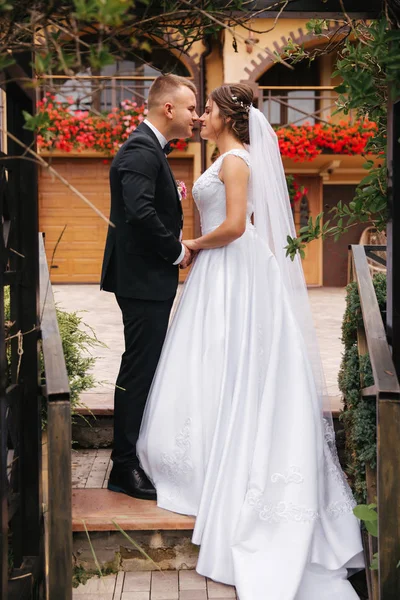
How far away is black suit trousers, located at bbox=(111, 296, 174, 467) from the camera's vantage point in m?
3.18

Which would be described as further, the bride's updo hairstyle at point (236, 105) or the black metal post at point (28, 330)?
the bride's updo hairstyle at point (236, 105)

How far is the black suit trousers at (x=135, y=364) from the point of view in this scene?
318 cm

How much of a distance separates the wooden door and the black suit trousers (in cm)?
1290

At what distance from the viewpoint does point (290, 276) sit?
10.7 ft

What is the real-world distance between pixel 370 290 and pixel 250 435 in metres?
0.77

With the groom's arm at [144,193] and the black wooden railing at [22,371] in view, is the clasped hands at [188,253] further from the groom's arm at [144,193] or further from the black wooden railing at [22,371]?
the black wooden railing at [22,371]

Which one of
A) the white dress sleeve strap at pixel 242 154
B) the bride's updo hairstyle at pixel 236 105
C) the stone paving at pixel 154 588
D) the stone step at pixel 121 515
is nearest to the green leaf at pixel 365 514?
the stone paving at pixel 154 588

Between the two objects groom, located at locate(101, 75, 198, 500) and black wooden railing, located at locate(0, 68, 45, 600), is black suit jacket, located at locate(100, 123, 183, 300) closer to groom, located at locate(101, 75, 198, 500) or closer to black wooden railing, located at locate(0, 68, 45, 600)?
groom, located at locate(101, 75, 198, 500)

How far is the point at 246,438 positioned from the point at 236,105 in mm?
1435

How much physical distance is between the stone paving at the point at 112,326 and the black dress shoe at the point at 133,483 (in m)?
Result: 0.45

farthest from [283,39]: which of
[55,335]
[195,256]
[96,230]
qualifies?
[55,335]

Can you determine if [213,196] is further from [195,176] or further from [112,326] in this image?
[195,176]

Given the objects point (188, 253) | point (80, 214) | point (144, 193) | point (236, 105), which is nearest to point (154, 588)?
point (188, 253)

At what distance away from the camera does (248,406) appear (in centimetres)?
295
